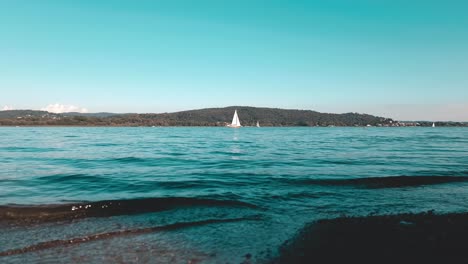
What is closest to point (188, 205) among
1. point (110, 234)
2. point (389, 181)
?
point (110, 234)

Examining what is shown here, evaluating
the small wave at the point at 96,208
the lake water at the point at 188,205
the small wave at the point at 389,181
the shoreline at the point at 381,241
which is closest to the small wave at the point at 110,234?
the lake water at the point at 188,205

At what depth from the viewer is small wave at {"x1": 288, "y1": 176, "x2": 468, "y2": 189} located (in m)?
15.9

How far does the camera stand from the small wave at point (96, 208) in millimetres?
10125

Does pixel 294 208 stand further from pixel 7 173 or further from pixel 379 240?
pixel 7 173

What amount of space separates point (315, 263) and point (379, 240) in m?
2.06

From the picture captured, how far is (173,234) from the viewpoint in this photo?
27.8 feet

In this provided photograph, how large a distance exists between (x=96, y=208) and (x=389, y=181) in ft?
43.9

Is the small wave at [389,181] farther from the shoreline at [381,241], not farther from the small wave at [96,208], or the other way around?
the shoreline at [381,241]

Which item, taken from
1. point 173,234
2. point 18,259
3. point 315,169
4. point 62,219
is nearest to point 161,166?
→ point 315,169

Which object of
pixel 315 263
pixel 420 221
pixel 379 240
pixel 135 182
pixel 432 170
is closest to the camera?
pixel 315 263

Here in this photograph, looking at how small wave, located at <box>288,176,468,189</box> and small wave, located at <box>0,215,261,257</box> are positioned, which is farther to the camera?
small wave, located at <box>288,176,468,189</box>

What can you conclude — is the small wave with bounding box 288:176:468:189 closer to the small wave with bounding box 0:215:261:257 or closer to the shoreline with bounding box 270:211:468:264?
the shoreline with bounding box 270:211:468:264

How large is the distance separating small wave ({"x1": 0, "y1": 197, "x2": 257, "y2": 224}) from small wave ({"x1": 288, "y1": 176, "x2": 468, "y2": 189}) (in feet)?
19.9

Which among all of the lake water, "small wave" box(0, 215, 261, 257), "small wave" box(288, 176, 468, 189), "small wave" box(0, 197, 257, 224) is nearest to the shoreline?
the lake water
